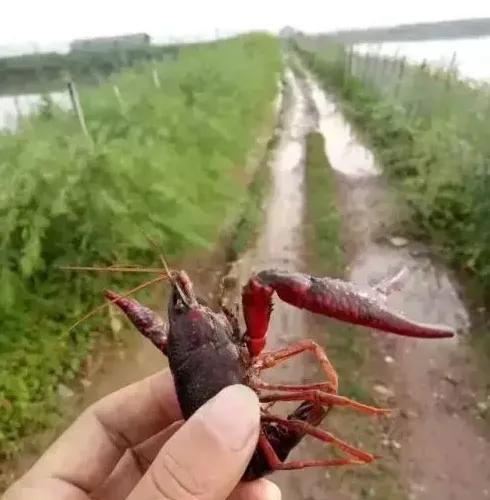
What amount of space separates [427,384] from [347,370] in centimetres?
56

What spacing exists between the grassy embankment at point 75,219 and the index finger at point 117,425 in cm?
196

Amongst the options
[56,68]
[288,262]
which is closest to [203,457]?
[288,262]

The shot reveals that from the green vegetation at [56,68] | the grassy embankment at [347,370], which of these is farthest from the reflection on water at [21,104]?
the grassy embankment at [347,370]

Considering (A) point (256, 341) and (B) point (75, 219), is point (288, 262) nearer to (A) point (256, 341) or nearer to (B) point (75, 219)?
(B) point (75, 219)

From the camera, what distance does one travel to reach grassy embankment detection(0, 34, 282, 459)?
456cm

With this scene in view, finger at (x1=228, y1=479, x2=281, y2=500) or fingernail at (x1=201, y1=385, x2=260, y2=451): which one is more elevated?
fingernail at (x1=201, y1=385, x2=260, y2=451)

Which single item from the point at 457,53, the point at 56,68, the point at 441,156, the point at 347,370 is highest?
the point at 56,68

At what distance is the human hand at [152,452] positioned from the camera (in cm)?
170

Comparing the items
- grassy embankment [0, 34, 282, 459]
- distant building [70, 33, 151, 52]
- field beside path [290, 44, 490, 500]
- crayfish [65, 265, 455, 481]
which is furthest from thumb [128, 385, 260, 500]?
distant building [70, 33, 151, 52]

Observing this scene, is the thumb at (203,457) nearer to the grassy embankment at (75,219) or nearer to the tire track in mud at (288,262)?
the tire track in mud at (288,262)

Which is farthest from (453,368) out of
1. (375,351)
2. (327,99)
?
(327,99)

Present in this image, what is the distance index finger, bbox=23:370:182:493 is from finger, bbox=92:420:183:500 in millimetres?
25

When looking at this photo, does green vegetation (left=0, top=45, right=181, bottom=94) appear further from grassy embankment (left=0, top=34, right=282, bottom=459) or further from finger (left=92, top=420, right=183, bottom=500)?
finger (left=92, top=420, right=183, bottom=500)

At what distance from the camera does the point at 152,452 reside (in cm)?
254
